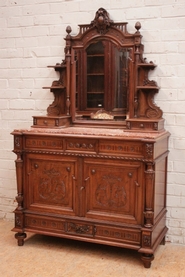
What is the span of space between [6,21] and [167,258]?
2729 mm

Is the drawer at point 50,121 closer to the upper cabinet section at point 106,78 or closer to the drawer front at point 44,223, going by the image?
the upper cabinet section at point 106,78

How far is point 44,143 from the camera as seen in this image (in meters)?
3.40

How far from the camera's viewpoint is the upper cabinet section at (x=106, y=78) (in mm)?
3521

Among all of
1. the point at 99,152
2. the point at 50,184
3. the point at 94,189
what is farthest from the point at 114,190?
the point at 50,184

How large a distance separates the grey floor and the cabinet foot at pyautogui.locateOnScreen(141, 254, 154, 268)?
0.13ft

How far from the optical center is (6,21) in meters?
4.04

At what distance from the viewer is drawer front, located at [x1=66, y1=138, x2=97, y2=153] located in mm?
3242

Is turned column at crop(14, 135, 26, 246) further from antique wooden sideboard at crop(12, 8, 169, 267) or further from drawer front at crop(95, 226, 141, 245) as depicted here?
drawer front at crop(95, 226, 141, 245)

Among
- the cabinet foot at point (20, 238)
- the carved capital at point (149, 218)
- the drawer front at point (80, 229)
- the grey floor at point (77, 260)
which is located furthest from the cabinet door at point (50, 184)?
the carved capital at point (149, 218)

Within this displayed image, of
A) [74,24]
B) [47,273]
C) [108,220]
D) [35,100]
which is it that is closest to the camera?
[47,273]

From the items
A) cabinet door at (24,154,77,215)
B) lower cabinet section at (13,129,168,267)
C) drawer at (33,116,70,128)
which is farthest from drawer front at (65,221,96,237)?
drawer at (33,116,70,128)

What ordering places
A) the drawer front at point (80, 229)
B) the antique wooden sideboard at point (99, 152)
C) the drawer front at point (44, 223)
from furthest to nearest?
the drawer front at point (44, 223)
the drawer front at point (80, 229)
the antique wooden sideboard at point (99, 152)

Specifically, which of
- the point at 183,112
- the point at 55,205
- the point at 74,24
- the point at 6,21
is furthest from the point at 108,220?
the point at 6,21

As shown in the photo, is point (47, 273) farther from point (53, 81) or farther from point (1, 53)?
point (1, 53)
